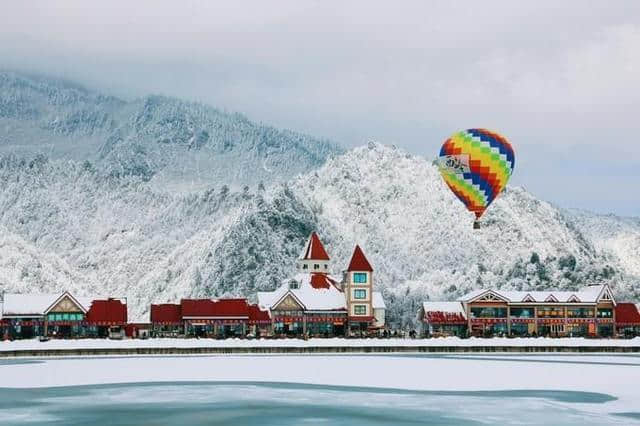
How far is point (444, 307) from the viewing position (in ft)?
Answer: 565

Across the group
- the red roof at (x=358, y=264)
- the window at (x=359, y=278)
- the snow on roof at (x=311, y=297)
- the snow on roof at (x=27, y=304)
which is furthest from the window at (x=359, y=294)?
the snow on roof at (x=27, y=304)

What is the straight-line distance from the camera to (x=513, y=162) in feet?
400

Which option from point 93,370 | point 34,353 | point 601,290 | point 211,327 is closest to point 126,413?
point 93,370

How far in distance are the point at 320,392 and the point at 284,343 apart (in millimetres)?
66878

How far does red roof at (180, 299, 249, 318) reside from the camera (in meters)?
159

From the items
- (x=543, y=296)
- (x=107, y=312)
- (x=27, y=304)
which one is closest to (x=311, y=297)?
(x=107, y=312)

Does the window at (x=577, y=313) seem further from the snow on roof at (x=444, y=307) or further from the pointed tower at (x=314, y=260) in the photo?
the pointed tower at (x=314, y=260)

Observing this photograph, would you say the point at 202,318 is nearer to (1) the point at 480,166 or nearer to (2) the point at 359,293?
(2) the point at 359,293

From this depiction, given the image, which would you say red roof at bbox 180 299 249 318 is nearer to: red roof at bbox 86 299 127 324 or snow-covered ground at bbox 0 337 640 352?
red roof at bbox 86 299 127 324

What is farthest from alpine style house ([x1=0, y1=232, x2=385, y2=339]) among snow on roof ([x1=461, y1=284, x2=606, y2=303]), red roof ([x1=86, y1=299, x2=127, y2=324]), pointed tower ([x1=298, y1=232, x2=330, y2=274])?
snow on roof ([x1=461, y1=284, x2=606, y2=303])

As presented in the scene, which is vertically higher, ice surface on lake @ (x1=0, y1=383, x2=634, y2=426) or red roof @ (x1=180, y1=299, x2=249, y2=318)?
red roof @ (x1=180, y1=299, x2=249, y2=318)

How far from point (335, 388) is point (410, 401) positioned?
10242 millimetres

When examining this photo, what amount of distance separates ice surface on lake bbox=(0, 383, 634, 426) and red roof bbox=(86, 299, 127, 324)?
77504 millimetres

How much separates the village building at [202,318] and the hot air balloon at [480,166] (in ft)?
170
